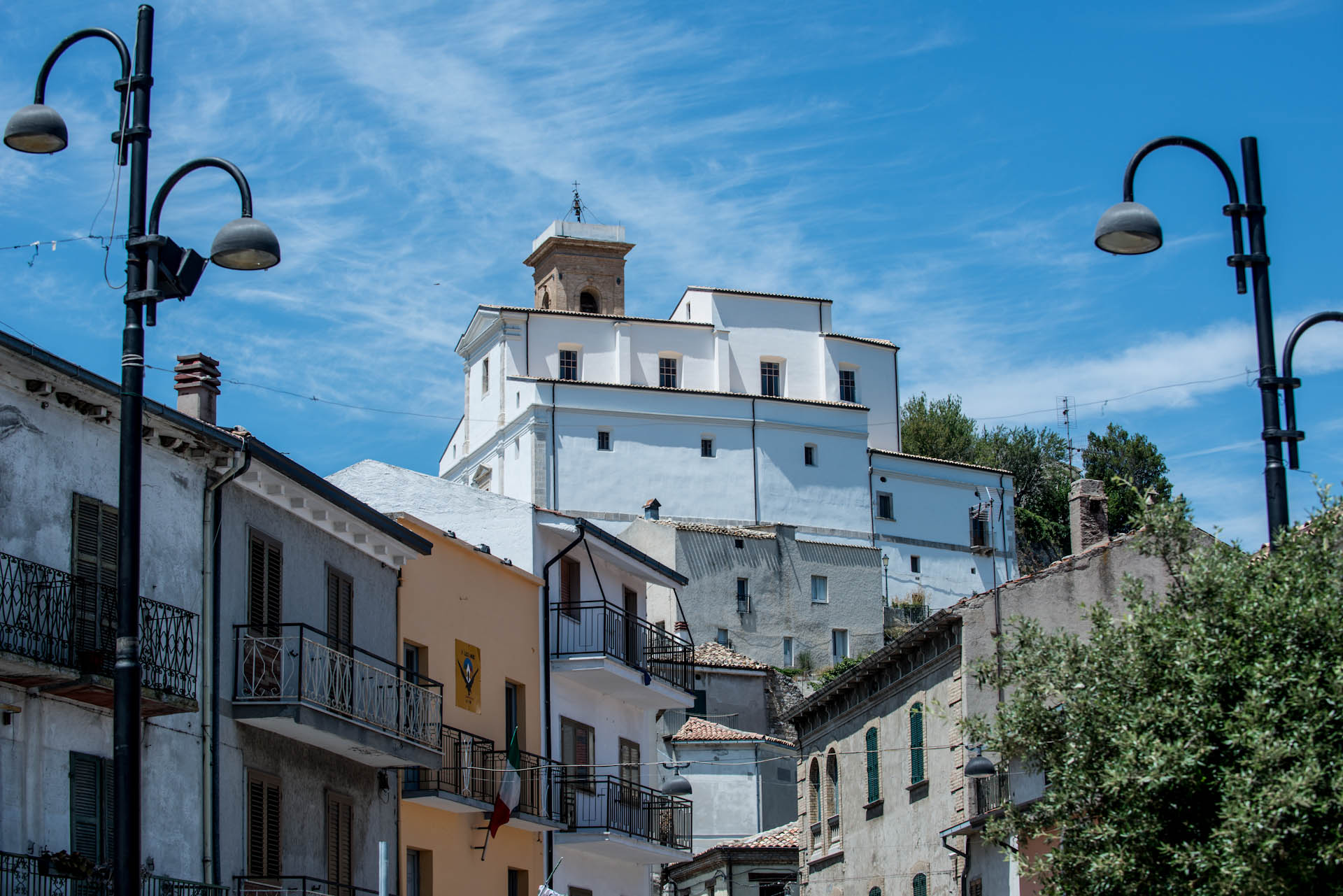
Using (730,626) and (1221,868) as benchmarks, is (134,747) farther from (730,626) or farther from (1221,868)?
(730,626)

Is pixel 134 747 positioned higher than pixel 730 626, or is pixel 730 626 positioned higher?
pixel 730 626

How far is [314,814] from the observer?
25172 mm

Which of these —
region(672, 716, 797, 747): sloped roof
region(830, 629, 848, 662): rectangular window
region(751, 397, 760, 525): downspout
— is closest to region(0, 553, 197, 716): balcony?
region(672, 716, 797, 747): sloped roof

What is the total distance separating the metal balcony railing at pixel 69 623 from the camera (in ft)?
60.6

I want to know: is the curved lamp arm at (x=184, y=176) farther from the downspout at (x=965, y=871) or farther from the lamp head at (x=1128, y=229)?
the downspout at (x=965, y=871)

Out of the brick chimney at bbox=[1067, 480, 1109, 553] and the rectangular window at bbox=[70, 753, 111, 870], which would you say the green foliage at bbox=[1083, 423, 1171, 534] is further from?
the rectangular window at bbox=[70, 753, 111, 870]

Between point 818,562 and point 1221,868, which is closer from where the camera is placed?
point 1221,868

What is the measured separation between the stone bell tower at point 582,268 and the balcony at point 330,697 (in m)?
75.3

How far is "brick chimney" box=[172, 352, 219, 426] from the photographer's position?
25812 mm

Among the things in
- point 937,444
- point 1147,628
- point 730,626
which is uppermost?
point 937,444

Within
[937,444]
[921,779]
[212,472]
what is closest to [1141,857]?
[212,472]

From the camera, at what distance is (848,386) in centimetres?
9388

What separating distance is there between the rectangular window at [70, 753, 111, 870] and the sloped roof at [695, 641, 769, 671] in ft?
145

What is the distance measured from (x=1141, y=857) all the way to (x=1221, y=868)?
104 centimetres
